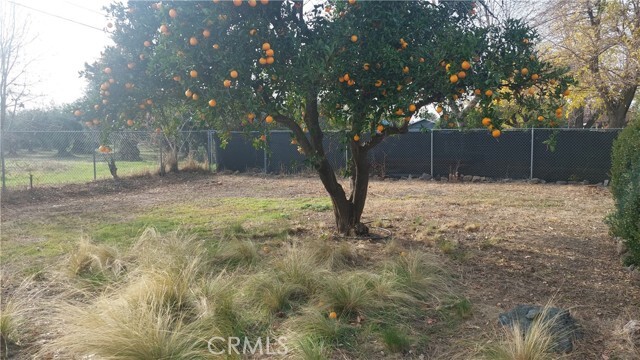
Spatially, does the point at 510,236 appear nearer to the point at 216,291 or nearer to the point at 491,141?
the point at 216,291

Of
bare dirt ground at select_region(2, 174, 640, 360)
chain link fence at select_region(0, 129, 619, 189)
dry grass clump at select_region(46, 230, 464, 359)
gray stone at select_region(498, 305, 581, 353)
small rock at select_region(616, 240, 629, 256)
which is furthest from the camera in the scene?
chain link fence at select_region(0, 129, 619, 189)

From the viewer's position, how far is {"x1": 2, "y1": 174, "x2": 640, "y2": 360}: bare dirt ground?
3.94 m

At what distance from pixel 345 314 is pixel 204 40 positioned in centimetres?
289

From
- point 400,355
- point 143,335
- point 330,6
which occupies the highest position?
point 330,6

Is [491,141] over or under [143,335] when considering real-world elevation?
over

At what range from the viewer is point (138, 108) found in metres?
5.72

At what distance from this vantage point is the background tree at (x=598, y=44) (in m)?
12.0

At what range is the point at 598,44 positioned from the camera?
40.5ft

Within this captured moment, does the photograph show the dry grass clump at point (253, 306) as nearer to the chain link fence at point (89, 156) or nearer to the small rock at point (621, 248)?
the small rock at point (621, 248)

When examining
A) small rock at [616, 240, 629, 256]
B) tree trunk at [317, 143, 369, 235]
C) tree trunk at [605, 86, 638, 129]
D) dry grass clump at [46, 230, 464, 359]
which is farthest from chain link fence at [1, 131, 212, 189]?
tree trunk at [605, 86, 638, 129]

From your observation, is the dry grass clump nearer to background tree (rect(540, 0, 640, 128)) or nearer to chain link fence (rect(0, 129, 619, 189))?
chain link fence (rect(0, 129, 619, 189))

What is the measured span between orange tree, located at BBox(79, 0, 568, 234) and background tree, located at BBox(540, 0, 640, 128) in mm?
8182

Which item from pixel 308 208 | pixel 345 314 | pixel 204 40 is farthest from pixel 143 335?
pixel 308 208

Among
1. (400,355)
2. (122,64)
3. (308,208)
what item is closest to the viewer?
(400,355)
